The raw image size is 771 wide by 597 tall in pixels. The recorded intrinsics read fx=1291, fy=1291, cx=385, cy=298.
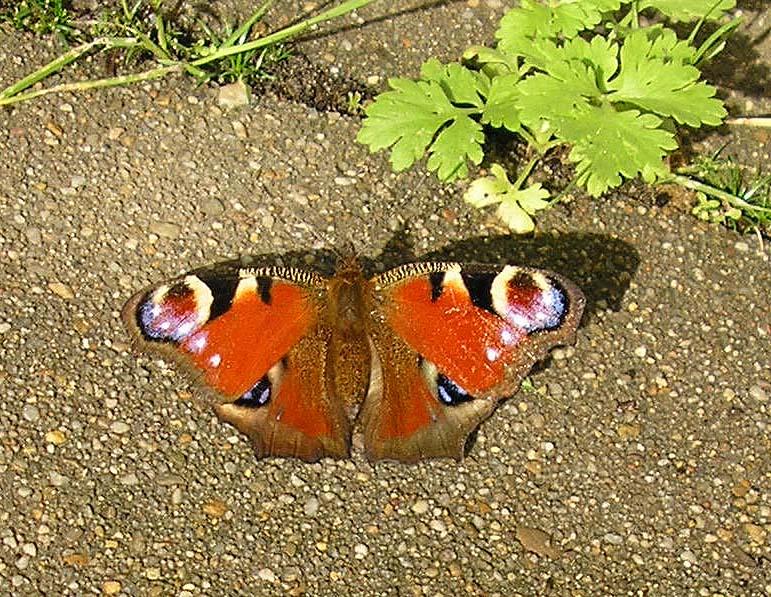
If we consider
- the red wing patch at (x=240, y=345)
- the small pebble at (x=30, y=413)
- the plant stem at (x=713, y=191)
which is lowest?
the small pebble at (x=30, y=413)

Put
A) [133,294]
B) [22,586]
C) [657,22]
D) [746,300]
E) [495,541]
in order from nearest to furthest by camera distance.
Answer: [22,586], [495,541], [133,294], [746,300], [657,22]

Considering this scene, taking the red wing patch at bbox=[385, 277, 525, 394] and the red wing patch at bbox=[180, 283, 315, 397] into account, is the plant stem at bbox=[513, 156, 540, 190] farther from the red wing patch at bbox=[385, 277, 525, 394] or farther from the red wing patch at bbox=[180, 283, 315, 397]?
the red wing patch at bbox=[180, 283, 315, 397]

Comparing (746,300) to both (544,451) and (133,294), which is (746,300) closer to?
(544,451)

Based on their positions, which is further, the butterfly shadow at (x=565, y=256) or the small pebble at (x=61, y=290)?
the butterfly shadow at (x=565, y=256)

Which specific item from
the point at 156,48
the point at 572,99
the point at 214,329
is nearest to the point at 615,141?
the point at 572,99

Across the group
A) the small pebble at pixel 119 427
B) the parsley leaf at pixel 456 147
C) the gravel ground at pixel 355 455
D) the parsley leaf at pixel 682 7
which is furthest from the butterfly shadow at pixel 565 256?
the small pebble at pixel 119 427

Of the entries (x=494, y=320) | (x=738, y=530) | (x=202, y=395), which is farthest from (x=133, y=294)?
(x=738, y=530)

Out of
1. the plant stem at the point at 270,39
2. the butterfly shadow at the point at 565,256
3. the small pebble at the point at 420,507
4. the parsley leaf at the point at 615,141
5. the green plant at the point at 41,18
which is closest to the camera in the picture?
the small pebble at the point at 420,507

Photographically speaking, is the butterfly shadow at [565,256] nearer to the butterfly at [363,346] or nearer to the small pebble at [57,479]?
the butterfly at [363,346]

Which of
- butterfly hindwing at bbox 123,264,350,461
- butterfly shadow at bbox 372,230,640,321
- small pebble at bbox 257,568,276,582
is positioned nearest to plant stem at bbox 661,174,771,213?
butterfly shadow at bbox 372,230,640,321
